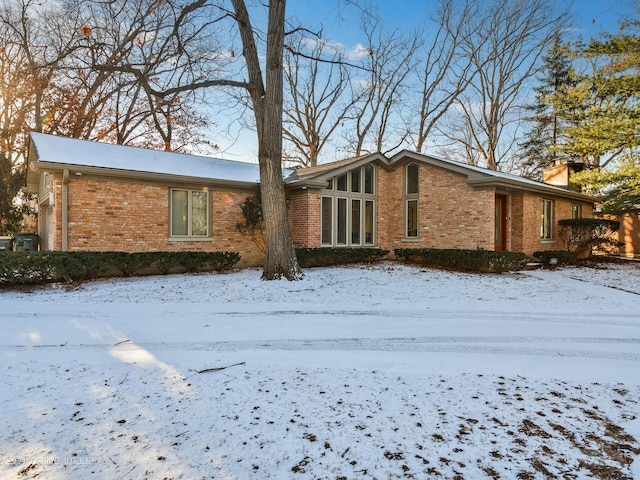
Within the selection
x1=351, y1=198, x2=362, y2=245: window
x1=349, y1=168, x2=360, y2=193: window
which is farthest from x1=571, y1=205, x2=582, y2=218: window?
x1=349, y1=168, x2=360, y2=193: window

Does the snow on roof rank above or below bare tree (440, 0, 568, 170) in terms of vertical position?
below

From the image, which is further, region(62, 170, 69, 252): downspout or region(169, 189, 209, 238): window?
region(169, 189, 209, 238): window

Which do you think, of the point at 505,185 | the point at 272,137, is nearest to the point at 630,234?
the point at 505,185

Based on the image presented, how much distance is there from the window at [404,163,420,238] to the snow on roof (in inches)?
222

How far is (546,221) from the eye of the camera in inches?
618

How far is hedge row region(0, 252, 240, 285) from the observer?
27.9 feet

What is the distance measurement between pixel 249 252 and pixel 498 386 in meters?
10.6

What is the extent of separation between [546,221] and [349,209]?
8.11 metres

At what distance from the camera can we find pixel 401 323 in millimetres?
5844

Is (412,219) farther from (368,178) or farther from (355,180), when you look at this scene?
(355,180)

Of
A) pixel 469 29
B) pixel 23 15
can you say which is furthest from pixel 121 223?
pixel 469 29

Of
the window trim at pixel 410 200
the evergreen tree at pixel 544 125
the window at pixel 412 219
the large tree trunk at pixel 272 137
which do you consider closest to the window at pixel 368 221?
the window trim at pixel 410 200

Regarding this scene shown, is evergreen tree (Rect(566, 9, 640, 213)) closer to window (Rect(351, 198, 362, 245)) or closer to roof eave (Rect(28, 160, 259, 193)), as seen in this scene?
window (Rect(351, 198, 362, 245))

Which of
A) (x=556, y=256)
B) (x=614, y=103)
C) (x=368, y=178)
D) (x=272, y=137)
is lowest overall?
(x=556, y=256)
